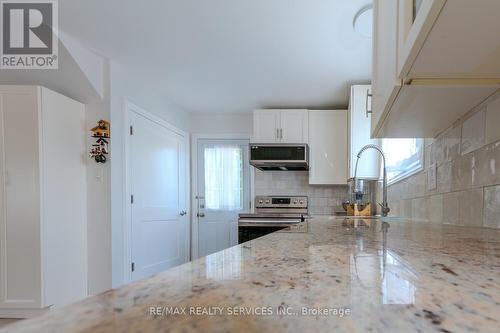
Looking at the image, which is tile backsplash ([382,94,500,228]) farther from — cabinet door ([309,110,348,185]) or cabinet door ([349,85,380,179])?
cabinet door ([309,110,348,185])

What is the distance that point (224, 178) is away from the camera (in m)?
4.44

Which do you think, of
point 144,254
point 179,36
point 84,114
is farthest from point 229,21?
point 144,254

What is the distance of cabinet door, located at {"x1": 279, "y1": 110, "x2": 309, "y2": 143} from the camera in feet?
12.9

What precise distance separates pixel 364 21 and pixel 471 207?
137 centimetres

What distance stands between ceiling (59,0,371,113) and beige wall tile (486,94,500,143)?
1.13 metres

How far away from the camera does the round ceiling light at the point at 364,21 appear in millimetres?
1955

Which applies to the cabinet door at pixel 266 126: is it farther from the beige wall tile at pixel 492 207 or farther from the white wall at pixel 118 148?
the beige wall tile at pixel 492 207

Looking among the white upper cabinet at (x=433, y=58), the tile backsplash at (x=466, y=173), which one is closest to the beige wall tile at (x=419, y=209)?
the tile backsplash at (x=466, y=173)

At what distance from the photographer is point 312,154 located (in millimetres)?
3920

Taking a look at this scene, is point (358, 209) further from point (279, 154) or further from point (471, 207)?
point (471, 207)

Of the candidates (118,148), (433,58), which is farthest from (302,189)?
(433,58)

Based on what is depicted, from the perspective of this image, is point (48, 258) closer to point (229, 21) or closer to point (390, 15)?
point (229, 21)

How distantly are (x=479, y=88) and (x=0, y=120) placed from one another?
2972mm

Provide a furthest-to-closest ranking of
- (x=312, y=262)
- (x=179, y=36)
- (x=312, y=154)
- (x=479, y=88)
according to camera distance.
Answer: (x=312, y=154) < (x=179, y=36) < (x=479, y=88) < (x=312, y=262)
